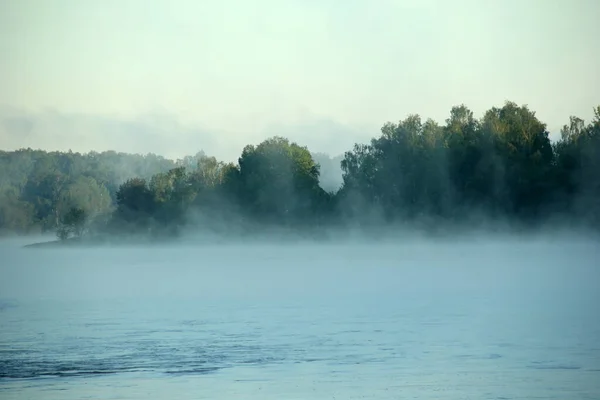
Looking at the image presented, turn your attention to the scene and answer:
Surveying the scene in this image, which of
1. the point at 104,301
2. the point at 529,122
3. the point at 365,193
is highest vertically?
the point at 529,122

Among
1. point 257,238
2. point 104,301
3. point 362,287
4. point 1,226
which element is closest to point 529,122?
point 257,238

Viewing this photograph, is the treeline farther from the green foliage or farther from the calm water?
the calm water

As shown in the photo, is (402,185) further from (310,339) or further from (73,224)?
(310,339)

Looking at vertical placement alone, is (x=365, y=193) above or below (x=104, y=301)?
above

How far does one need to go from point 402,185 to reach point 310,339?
7964cm

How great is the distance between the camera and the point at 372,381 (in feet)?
67.1

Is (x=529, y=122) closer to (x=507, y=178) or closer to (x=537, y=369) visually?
(x=507, y=178)

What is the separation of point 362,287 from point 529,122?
55.5m

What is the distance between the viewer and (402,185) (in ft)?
347

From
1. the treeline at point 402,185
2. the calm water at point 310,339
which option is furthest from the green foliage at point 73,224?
the calm water at point 310,339

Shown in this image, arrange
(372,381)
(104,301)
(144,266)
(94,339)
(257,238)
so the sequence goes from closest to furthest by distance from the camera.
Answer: (372,381) → (94,339) → (104,301) → (144,266) → (257,238)

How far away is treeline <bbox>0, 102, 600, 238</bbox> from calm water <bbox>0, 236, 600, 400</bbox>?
43194 millimetres

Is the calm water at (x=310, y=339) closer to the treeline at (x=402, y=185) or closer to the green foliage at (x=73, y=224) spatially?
the treeline at (x=402, y=185)

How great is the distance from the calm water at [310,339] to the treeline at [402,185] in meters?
43.2
